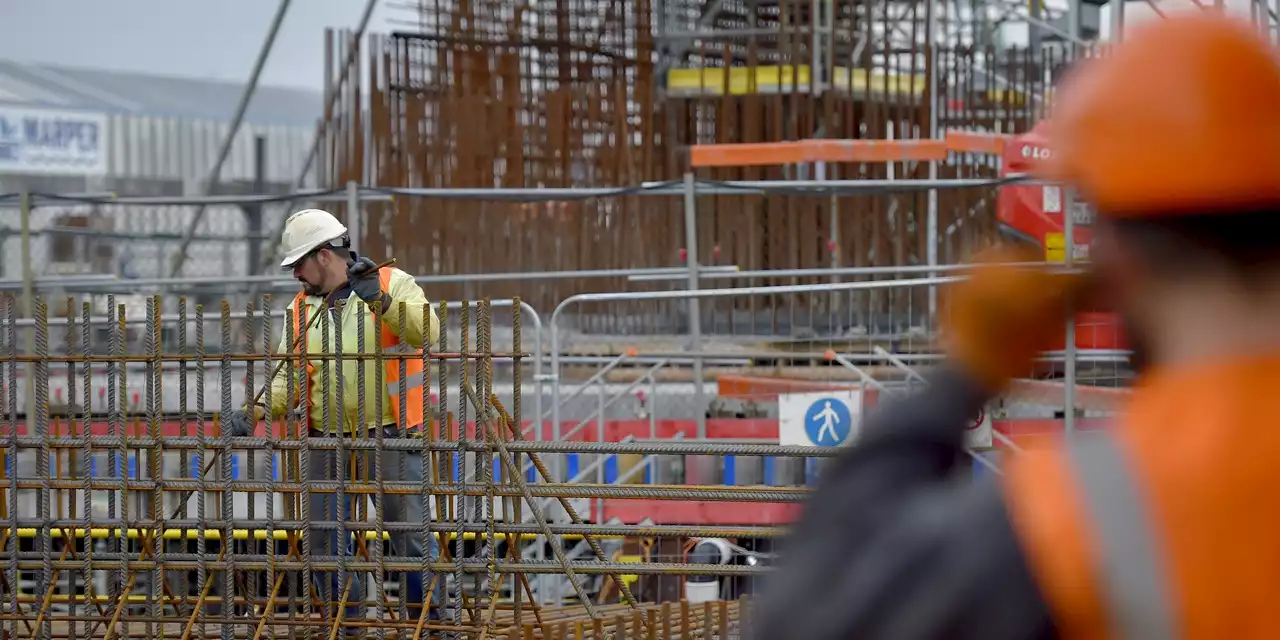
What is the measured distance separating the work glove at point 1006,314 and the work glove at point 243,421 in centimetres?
566

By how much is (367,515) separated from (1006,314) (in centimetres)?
580

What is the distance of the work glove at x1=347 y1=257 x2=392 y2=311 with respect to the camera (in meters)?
6.72

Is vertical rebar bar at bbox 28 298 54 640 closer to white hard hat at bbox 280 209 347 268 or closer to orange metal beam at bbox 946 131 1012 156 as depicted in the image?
white hard hat at bbox 280 209 347 268

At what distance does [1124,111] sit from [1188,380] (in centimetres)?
23

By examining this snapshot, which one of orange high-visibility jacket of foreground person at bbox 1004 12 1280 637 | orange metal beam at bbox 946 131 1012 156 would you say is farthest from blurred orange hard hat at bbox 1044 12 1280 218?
orange metal beam at bbox 946 131 1012 156

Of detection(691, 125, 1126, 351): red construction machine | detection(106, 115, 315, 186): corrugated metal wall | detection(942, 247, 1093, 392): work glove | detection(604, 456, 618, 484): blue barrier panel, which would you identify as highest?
detection(106, 115, 315, 186): corrugated metal wall

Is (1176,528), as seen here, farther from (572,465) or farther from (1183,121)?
(572,465)

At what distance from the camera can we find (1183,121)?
46.1 inches

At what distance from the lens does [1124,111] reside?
1.20m

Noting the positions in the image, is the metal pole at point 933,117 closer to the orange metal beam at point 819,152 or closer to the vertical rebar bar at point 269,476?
the orange metal beam at point 819,152

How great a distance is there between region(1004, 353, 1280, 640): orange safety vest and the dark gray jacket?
0.03 m

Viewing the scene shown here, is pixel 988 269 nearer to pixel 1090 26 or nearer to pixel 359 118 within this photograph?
pixel 359 118

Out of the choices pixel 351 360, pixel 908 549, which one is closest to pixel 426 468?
pixel 351 360

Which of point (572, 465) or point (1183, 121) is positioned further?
point (572, 465)
